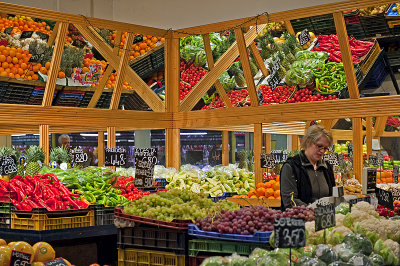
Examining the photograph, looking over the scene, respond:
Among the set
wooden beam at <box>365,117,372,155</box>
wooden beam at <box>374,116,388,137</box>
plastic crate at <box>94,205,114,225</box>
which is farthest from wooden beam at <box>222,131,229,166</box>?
plastic crate at <box>94,205,114,225</box>

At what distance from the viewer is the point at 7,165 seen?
6176 millimetres

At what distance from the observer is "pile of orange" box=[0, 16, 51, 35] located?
752 centimetres

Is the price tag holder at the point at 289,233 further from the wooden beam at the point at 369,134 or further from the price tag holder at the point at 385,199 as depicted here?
the wooden beam at the point at 369,134

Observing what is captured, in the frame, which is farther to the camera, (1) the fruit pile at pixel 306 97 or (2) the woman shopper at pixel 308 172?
(1) the fruit pile at pixel 306 97

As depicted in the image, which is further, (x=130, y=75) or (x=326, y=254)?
(x=130, y=75)

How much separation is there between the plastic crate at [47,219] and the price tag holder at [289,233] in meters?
2.99

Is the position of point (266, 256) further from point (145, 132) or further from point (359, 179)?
point (145, 132)

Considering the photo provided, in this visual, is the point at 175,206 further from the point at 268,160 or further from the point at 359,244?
the point at 268,160

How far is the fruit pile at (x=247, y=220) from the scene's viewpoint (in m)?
3.69

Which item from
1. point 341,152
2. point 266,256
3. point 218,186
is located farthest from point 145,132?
point 266,256

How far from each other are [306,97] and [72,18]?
138 inches

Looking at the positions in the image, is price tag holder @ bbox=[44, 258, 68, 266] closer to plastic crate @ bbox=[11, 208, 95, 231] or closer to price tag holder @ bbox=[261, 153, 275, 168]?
plastic crate @ bbox=[11, 208, 95, 231]

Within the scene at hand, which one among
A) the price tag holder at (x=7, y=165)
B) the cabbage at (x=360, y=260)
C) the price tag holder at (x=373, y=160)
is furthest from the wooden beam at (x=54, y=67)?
the cabbage at (x=360, y=260)

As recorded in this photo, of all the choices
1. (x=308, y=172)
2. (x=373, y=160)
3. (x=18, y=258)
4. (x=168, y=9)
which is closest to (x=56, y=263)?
(x=18, y=258)
